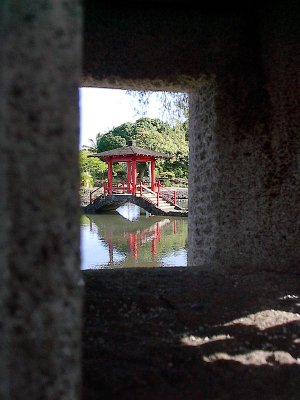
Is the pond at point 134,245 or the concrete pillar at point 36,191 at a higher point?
the concrete pillar at point 36,191

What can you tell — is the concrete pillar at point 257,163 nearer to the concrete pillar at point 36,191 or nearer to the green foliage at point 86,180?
the concrete pillar at point 36,191

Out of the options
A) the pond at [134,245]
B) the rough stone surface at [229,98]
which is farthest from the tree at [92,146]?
the rough stone surface at [229,98]

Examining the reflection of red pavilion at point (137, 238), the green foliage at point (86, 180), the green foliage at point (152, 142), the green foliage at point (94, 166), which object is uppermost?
the green foliage at point (152, 142)

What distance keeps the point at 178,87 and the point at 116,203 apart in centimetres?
2014

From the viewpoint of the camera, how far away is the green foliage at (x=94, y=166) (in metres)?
26.7

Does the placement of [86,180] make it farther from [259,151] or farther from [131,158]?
[259,151]

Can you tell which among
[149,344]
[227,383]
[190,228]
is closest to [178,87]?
[190,228]

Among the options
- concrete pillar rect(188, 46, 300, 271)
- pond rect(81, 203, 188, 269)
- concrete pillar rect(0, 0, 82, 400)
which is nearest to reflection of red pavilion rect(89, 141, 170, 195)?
pond rect(81, 203, 188, 269)

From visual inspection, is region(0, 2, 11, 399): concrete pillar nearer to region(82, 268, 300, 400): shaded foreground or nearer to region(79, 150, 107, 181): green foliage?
region(82, 268, 300, 400): shaded foreground

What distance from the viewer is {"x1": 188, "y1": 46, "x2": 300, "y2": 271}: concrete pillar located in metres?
4.71

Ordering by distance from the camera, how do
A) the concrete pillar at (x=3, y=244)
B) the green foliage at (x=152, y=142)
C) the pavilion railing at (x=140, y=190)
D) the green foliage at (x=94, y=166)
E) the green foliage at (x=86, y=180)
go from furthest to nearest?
1. the green foliage at (x=152, y=142)
2. the green foliage at (x=94, y=166)
3. the green foliage at (x=86, y=180)
4. the pavilion railing at (x=140, y=190)
5. the concrete pillar at (x=3, y=244)

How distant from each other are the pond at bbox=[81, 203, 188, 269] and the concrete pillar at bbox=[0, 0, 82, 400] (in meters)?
6.53

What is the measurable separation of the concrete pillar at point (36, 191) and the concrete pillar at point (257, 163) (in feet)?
12.4

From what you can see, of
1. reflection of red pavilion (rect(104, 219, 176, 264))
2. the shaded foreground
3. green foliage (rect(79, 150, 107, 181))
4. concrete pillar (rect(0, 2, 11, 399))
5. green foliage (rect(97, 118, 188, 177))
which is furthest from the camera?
green foliage (rect(97, 118, 188, 177))
